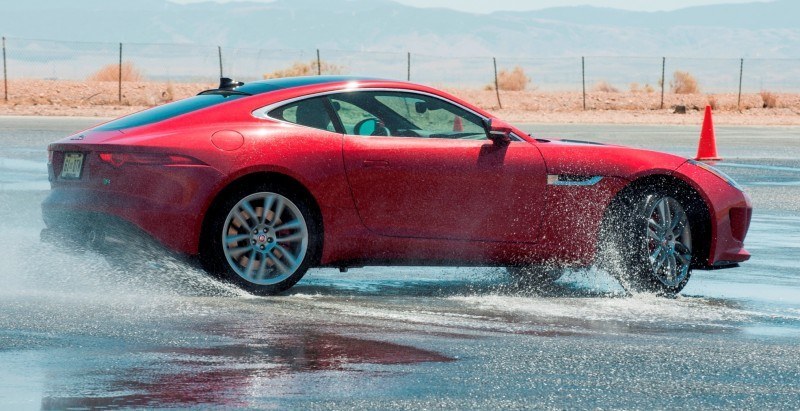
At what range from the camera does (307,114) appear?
9641 millimetres

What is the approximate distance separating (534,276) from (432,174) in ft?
5.68

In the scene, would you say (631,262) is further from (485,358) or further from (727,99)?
(727,99)

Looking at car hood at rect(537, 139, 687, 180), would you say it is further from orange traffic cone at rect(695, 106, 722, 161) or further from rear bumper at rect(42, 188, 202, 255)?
orange traffic cone at rect(695, 106, 722, 161)

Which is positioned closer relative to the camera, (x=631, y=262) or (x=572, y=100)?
(x=631, y=262)

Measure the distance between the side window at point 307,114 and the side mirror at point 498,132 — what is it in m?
1.07

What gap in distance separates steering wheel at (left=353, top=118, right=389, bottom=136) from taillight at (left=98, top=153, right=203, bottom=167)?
116 centimetres

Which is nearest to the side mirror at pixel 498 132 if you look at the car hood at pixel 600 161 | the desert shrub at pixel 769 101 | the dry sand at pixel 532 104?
the car hood at pixel 600 161

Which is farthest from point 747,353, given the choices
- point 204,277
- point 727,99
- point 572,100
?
point 727,99

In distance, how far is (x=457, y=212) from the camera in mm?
9703

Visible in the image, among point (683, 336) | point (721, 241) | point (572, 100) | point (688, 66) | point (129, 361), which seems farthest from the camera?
point (688, 66)

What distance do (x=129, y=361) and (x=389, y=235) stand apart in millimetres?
2854

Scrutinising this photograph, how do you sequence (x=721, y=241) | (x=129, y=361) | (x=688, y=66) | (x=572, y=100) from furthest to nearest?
1. (x=688, y=66)
2. (x=572, y=100)
3. (x=721, y=241)
4. (x=129, y=361)

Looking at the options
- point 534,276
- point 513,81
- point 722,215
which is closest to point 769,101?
point 513,81

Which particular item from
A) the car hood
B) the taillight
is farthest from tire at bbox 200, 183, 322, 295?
the car hood
